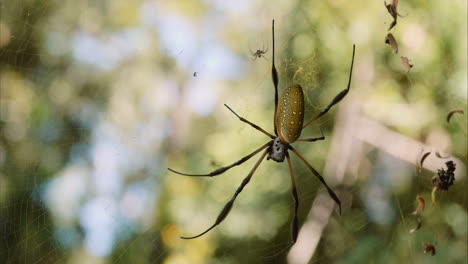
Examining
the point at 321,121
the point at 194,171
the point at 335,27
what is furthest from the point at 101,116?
the point at 335,27

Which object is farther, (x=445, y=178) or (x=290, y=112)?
(x=445, y=178)

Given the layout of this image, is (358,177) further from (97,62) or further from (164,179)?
(97,62)

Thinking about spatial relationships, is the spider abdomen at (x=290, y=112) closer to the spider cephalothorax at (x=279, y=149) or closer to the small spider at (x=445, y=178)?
the spider cephalothorax at (x=279, y=149)

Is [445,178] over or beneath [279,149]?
beneath

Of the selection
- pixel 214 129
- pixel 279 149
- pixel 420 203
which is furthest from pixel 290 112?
pixel 420 203

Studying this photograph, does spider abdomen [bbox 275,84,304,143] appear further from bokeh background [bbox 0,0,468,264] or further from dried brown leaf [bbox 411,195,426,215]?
dried brown leaf [bbox 411,195,426,215]

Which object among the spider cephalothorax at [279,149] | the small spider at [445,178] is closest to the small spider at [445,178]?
the small spider at [445,178]

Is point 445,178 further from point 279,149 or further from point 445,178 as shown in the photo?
point 279,149
